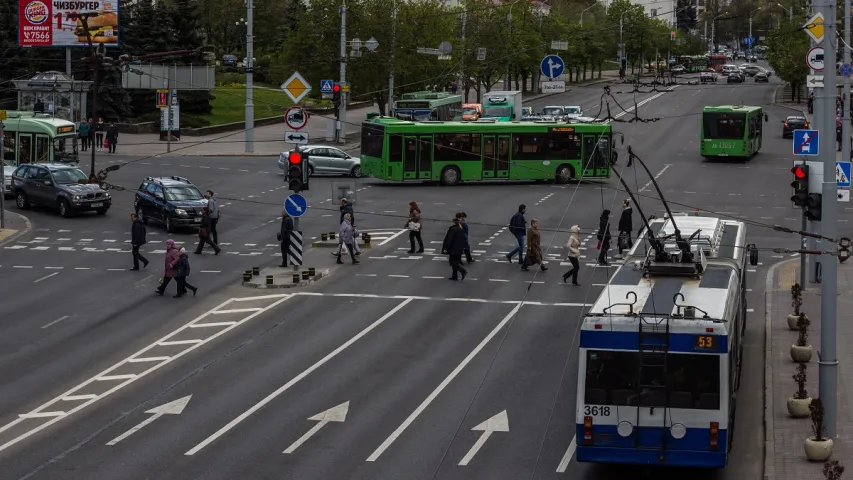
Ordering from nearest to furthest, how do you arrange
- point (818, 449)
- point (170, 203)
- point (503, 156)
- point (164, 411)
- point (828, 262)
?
point (818, 449) → point (828, 262) → point (164, 411) → point (170, 203) → point (503, 156)

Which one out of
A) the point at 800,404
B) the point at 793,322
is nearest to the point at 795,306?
the point at 793,322

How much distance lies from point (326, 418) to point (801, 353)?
933 centimetres

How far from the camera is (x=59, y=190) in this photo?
45.0 meters

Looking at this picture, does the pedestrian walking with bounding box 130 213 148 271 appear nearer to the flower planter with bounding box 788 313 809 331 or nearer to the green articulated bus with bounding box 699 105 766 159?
the flower planter with bounding box 788 313 809 331

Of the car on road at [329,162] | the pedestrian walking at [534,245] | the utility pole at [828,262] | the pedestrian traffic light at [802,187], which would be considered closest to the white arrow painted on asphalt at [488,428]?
the utility pole at [828,262]

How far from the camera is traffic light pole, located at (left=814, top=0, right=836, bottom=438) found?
2019 cm

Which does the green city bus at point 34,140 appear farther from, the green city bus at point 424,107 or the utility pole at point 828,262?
the utility pole at point 828,262

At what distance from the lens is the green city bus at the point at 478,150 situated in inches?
2084

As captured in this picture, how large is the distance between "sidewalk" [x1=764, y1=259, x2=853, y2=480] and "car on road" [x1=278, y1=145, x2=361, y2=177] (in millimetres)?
24693

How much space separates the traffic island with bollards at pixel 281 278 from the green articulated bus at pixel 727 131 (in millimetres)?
32364

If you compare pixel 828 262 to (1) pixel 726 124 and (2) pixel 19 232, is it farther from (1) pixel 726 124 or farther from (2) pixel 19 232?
(1) pixel 726 124

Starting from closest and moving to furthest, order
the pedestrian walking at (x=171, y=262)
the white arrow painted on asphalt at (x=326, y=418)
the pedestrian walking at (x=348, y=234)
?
1. the white arrow painted on asphalt at (x=326, y=418)
2. the pedestrian walking at (x=171, y=262)
3. the pedestrian walking at (x=348, y=234)

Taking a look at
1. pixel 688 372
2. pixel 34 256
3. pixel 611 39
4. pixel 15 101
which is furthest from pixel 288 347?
pixel 611 39

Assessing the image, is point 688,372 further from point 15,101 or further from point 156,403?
point 15,101
